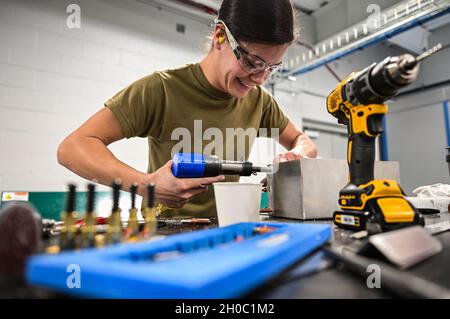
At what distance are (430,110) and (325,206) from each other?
4.10m

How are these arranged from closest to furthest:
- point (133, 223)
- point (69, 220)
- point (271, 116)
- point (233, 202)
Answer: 1. point (69, 220)
2. point (133, 223)
3. point (233, 202)
4. point (271, 116)

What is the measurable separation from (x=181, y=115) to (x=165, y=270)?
1.02 metres

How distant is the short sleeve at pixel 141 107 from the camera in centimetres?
104

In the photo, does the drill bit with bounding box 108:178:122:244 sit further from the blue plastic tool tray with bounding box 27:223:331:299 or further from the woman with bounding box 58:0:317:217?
the woman with bounding box 58:0:317:217

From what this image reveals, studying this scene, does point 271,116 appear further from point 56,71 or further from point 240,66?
point 56,71

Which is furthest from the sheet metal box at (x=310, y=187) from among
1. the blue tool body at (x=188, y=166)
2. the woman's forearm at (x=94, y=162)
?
the woman's forearm at (x=94, y=162)

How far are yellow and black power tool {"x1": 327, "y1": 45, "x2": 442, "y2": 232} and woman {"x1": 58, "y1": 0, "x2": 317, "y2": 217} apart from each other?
1.11 feet

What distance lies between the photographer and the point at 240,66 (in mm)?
1026

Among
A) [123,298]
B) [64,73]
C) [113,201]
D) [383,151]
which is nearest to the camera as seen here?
[123,298]

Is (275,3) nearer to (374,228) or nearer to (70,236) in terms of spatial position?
(374,228)

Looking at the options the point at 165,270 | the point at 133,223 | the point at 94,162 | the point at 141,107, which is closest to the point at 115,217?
the point at 133,223

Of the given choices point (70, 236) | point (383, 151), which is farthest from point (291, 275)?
point (383, 151)

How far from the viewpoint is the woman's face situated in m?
0.95

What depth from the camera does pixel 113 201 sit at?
0.47 m
